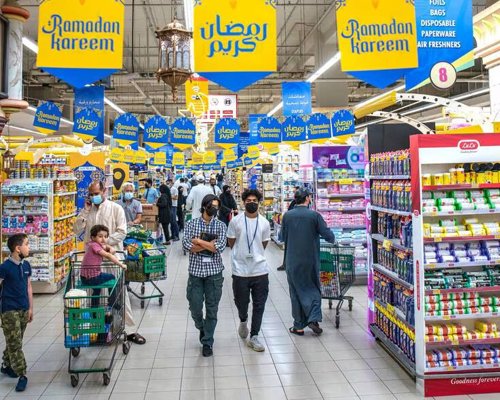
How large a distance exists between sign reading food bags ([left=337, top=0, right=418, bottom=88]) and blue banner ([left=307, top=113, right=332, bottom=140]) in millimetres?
7305

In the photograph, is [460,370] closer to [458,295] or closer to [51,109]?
[458,295]

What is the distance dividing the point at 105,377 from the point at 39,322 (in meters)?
2.60

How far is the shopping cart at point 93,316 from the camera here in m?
4.39

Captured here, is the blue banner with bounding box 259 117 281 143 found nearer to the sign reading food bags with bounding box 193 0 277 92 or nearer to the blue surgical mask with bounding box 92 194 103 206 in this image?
the blue surgical mask with bounding box 92 194 103 206

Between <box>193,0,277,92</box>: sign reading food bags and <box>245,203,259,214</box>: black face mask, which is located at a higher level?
<box>193,0,277,92</box>: sign reading food bags

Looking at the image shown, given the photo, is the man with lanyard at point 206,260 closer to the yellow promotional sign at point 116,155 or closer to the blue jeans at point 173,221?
the blue jeans at point 173,221

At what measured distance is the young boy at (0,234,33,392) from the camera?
14.2 feet

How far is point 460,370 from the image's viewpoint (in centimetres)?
427

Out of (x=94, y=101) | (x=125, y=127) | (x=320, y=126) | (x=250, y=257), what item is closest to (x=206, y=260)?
(x=250, y=257)

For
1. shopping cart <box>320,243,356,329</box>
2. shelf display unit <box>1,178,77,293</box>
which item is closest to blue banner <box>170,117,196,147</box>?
shelf display unit <box>1,178,77,293</box>

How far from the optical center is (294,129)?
13.1m

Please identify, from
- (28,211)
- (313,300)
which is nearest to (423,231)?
(313,300)

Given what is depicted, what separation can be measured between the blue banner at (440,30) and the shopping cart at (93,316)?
437 centimetres

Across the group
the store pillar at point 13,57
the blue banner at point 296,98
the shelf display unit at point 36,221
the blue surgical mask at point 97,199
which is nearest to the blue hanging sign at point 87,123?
the shelf display unit at point 36,221
